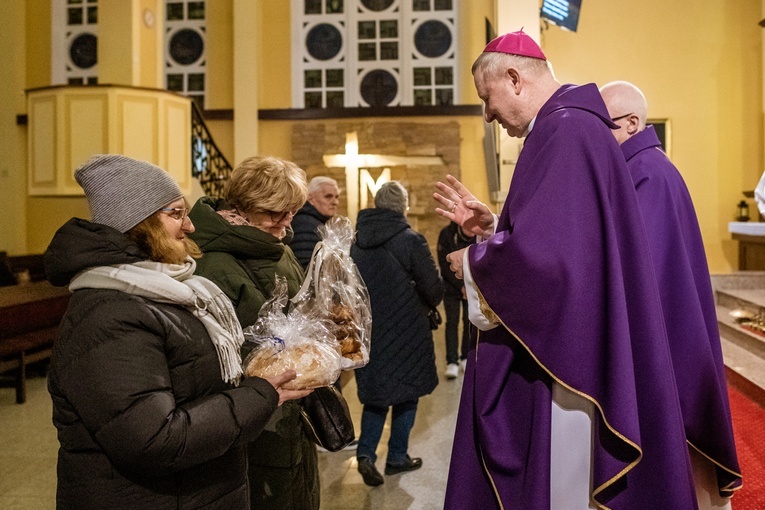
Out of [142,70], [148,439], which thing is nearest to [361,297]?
[148,439]

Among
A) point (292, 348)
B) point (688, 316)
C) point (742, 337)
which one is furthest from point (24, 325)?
point (742, 337)

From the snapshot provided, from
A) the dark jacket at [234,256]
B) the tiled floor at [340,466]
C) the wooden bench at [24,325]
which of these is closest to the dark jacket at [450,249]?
the tiled floor at [340,466]

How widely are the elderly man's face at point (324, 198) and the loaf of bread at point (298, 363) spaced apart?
7.99 ft

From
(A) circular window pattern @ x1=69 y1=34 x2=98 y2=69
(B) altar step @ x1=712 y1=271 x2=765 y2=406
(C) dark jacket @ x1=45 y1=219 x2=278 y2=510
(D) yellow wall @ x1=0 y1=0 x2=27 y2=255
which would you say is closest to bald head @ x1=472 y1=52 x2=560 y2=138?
(C) dark jacket @ x1=45 y1=219 x2=278 y2=510

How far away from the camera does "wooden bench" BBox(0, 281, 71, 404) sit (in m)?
5.80

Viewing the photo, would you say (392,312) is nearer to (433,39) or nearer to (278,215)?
(278,215)

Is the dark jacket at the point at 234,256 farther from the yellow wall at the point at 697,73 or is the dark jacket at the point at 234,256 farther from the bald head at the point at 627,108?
the yellow wall at the point at 697,73

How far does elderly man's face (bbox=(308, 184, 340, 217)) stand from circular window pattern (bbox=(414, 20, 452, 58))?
8808 millimetres

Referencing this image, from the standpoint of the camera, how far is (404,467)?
13.4 ft

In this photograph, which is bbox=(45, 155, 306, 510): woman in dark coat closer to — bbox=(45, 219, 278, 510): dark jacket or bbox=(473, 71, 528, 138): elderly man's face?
bbox=(45, 219, 278, 510): dark jacket

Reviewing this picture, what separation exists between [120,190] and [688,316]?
1.97 metres

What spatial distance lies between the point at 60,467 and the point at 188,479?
11.5 inches

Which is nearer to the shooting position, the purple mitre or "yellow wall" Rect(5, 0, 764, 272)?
the purple mitre

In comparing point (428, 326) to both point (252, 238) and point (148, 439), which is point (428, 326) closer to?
point (252, 238)
